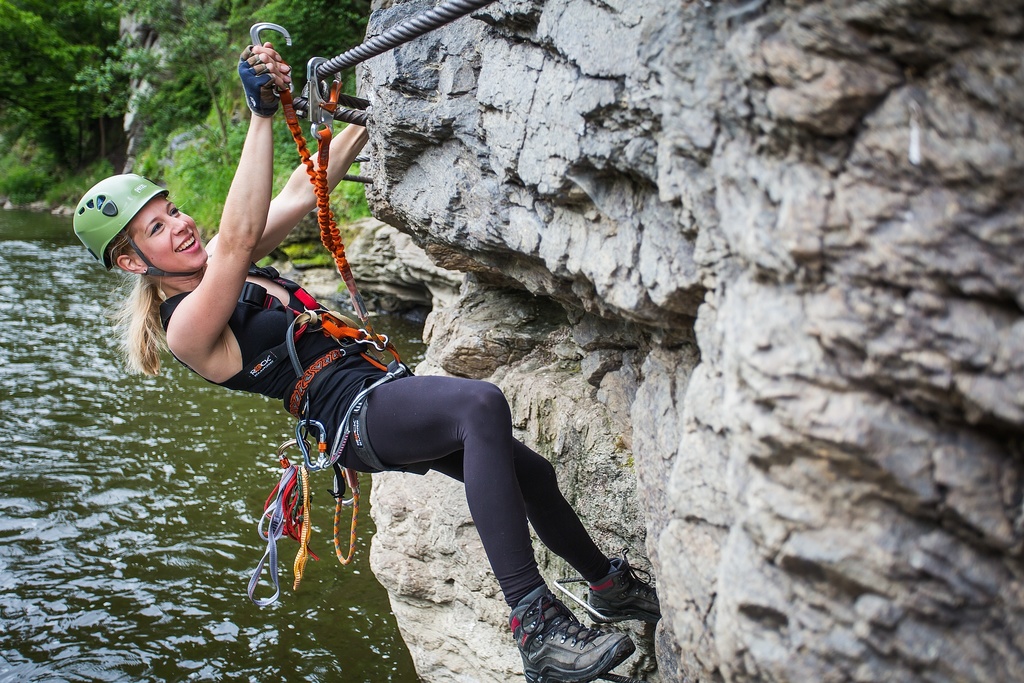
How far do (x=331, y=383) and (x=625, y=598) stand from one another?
1338 mm

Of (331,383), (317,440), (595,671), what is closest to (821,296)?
(595,671)

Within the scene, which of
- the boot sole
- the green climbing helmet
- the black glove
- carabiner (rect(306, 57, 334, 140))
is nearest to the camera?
the boot sole

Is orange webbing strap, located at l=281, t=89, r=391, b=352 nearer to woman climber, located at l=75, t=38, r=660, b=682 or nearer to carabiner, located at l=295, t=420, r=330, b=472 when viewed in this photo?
woman climber, located at l=75, t=38, r=660, b=682

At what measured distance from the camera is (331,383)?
2957 mm

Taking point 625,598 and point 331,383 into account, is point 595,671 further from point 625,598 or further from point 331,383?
point 331,383

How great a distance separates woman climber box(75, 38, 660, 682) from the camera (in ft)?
8.07

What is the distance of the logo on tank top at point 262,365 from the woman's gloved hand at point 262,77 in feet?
2.89

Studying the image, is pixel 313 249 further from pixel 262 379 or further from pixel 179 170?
pixel 262 379

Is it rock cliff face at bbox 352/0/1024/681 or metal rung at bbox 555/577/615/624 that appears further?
metal rung at bbox 555/577/615/624

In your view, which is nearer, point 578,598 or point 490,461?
point 490,461

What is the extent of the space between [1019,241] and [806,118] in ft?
1.43

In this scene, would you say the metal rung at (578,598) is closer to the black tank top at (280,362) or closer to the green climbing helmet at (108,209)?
the black tank top at (280,362)

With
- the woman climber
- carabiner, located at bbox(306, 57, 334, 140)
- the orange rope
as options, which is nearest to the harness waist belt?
the woman climber

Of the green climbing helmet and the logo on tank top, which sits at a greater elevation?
the green climbing helmet
